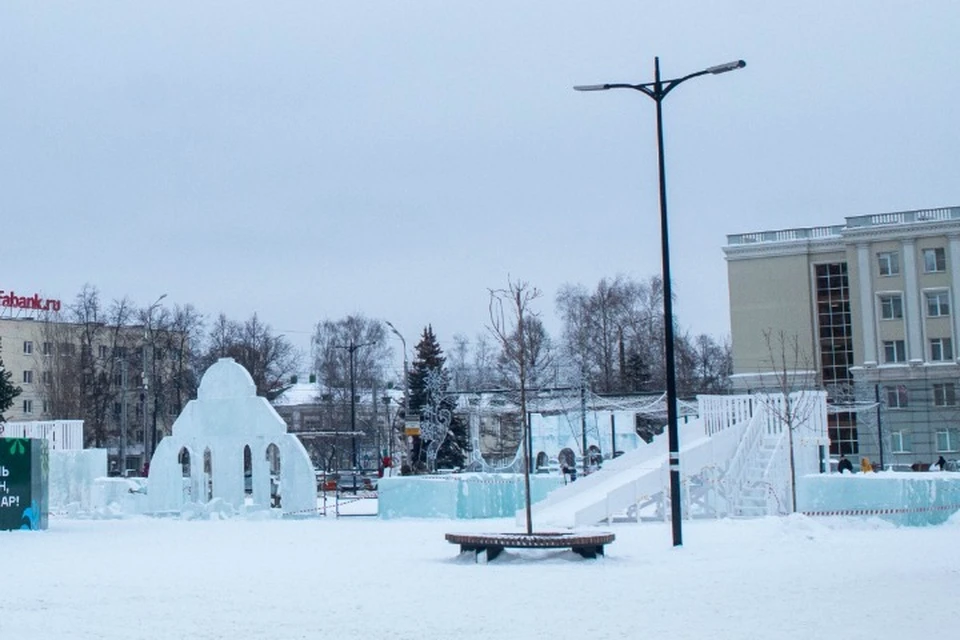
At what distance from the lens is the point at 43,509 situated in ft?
103

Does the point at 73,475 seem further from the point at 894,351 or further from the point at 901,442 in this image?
the point at 894,351

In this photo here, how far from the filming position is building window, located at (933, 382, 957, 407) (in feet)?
239

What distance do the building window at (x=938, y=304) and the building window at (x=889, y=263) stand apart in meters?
2.44

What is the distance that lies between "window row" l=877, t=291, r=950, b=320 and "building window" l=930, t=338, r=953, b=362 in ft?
4.87

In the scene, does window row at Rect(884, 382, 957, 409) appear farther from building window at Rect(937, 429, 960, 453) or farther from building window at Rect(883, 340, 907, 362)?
building window at Rect(883, 340, 907, 362)

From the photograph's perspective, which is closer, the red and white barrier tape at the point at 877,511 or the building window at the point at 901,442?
the red and white barrier tape at the point at 877,511

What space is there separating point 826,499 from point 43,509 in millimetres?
18826

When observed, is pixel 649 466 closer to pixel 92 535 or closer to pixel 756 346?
pixel 92 535

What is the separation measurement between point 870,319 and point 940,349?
4.31m

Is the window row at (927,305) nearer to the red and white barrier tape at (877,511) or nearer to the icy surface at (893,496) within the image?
the icy surface at (893,496)

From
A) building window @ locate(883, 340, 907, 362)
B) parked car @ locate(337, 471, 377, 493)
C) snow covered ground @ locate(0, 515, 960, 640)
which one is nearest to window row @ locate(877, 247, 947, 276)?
building window @ locate(883, 340, 907, 362)

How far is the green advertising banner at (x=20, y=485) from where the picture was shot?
1196 inches

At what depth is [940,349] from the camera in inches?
2940

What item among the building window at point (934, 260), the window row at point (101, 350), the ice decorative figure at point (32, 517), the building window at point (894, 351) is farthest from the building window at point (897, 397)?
the ice decorative figure at point (32, 517)
